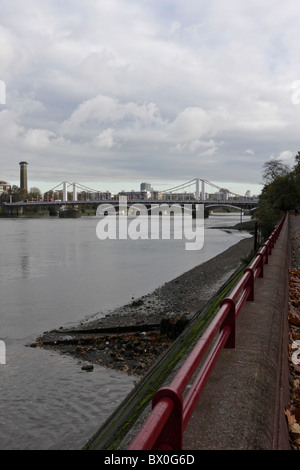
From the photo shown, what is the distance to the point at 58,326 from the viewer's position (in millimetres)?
12555

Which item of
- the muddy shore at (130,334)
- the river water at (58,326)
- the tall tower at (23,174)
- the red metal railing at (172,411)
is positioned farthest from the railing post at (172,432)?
the tall tower at (23,174)

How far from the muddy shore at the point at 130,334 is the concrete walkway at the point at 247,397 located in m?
4.38

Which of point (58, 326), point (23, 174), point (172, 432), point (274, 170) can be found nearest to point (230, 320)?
point (172, 432)

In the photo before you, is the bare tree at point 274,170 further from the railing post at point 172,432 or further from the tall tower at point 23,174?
the tall tower at point 23,174

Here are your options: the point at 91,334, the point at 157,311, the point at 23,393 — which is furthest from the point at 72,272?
the point at 23,393

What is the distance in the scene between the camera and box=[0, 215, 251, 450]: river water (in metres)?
6.49

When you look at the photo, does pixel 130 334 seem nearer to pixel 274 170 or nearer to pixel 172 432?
pixel 172 432

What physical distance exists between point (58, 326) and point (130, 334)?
2.99 metres

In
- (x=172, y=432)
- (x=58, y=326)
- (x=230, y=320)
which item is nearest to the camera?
(x=172, y=432)

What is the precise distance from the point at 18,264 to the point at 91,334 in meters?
17.8

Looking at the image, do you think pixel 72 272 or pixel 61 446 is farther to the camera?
pixel 72 272

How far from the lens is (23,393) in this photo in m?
7.62

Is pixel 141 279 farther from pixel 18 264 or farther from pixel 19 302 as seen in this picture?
pixel 18 264
